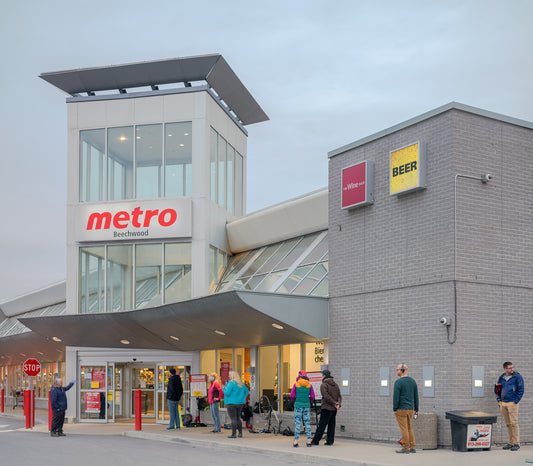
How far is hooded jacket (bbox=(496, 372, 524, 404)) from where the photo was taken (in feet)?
47.0

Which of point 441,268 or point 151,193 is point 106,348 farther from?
point 441,268

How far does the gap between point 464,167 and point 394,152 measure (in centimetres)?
184

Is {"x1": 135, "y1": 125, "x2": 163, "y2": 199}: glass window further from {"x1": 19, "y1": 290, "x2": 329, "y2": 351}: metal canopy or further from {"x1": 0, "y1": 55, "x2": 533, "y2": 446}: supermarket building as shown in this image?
{"x1": 19, "y1": 290, "x2": 329, "y2": 351}: metal canopy

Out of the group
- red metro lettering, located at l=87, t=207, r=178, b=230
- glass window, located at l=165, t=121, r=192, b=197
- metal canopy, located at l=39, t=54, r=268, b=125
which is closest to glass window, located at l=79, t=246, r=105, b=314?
red metro lettering, located at l=87, t=207, r=178, b=230

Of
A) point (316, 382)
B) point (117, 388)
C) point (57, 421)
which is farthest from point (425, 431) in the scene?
point (117, 388)

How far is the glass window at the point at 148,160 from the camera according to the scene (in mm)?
25156

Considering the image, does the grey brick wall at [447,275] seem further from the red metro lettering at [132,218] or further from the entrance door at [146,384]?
the entrance door at [146,384]

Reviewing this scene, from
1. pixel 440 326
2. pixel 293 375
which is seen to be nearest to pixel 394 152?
pixel 440 326

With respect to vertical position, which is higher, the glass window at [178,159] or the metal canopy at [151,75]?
the metal canopy at [151,75]

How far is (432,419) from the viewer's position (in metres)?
14.6

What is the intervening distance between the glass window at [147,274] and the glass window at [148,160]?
1806mm

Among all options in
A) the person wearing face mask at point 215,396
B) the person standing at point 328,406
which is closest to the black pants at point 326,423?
the person standing at point 328,406

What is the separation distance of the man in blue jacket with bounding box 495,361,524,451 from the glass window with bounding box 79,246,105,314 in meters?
15.0

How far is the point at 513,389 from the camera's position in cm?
1437
